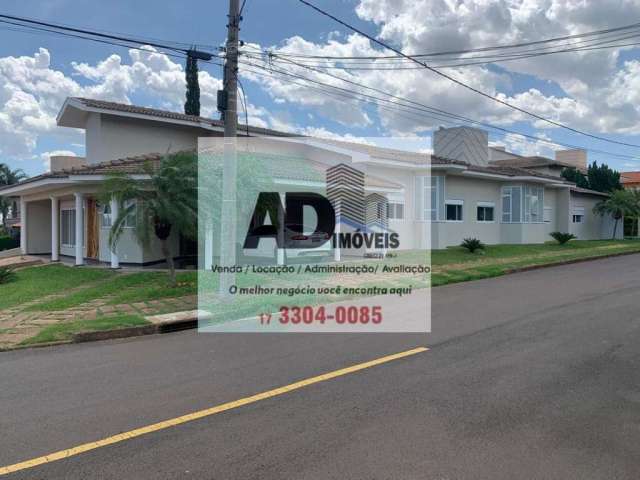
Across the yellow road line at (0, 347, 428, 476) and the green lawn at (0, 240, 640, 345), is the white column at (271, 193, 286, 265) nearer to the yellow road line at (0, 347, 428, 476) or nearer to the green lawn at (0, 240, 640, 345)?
the green lawn at (0, 240, 640, 345)

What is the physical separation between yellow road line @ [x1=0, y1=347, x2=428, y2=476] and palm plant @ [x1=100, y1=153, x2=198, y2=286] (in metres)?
7.05

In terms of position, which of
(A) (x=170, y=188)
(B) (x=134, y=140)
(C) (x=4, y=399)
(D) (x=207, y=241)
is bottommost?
(C) (x=4, y=399)

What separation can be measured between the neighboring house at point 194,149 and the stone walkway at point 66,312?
108 inches

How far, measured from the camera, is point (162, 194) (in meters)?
11.4

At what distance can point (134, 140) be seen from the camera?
19344mm

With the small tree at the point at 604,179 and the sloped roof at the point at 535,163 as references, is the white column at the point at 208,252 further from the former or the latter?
the small tree at the point at 604,179

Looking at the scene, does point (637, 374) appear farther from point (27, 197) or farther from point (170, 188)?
point (27, 197)

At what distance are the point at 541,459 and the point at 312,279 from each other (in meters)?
10.0

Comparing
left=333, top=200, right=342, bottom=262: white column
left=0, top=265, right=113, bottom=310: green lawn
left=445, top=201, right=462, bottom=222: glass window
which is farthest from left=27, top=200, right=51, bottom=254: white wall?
left=445, top=201, right=462, bottom=222: glass window

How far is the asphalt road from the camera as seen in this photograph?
3.51m

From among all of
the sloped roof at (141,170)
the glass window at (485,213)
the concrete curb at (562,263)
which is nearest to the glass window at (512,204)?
the glass window at (485,213)

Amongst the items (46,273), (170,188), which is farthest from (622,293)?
(46,273)

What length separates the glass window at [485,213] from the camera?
26609mm

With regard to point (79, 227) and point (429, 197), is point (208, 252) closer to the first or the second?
point (79, 227)
